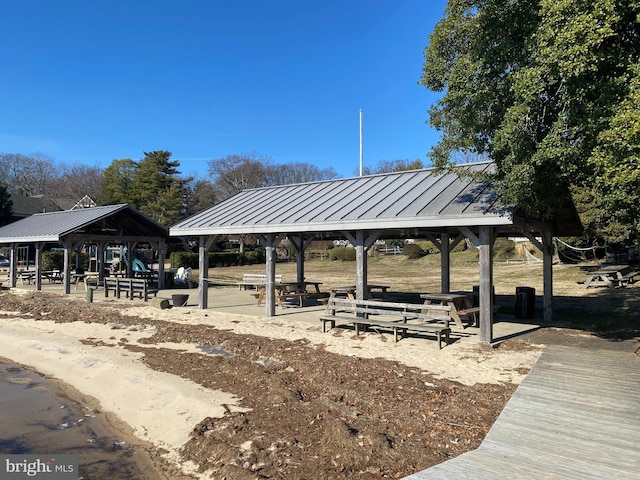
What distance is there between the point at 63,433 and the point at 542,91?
8814 millimetres

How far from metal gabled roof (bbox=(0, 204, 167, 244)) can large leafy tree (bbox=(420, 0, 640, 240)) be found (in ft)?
57.5

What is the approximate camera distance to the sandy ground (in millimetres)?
6312

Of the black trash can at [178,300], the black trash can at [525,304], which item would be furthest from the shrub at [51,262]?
the black trash can at [525,304]

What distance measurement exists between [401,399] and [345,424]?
3.79ft

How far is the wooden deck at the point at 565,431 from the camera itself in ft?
13.0

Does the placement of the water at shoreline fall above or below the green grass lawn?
below

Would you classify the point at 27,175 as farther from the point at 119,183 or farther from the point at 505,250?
the point at 505,250

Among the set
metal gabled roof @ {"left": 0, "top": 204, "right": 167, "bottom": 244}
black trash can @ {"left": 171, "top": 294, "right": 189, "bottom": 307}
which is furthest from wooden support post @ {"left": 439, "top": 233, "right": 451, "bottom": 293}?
metal gabled roof @ {"left": 0, "top": 204, "right": 167, "bottom": 244}

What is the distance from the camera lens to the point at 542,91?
7.15 m

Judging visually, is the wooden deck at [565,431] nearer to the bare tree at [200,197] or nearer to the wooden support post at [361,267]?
the wooden support post at [361,267]

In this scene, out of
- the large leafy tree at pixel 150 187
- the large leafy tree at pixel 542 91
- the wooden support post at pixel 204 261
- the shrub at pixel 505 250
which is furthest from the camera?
the large leafy tree at pixel 150 187

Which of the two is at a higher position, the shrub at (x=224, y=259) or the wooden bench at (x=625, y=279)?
the shrub at (x=224, y=259)

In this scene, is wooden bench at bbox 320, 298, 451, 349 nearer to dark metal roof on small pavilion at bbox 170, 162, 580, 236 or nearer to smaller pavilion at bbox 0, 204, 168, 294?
dark metal roof on small pavilion at bbox 170, 162, 580, 236

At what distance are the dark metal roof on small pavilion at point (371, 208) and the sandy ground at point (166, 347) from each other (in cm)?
263
